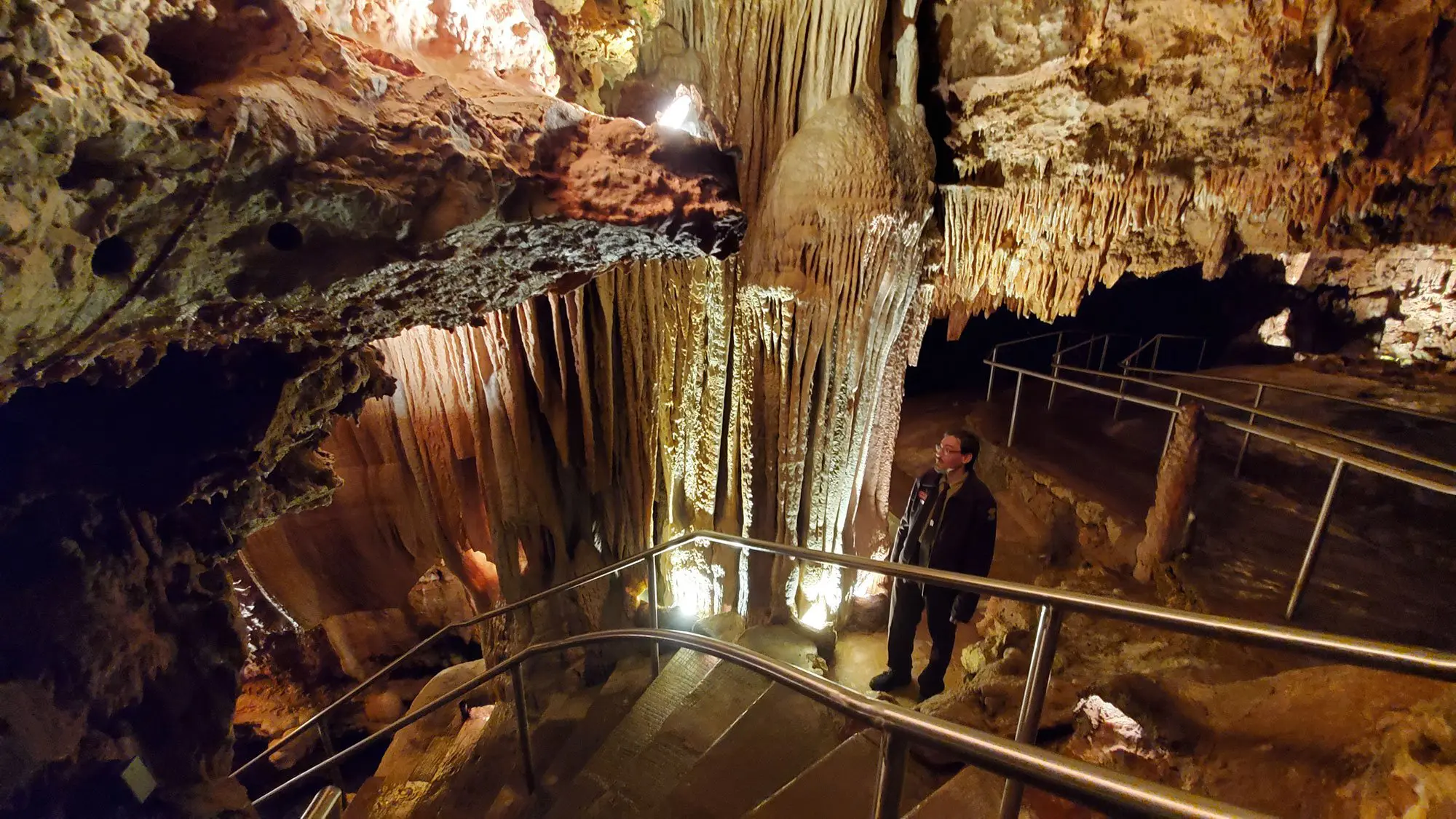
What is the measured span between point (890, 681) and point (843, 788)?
5.46 feet

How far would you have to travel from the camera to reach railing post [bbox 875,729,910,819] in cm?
120

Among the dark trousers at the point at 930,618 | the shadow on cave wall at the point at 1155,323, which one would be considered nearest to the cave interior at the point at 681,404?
the dark trousers at the point at 930,618

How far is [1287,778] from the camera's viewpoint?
171 centimetres

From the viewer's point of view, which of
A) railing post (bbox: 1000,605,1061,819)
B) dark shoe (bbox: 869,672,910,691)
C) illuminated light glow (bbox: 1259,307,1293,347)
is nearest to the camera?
railing post (bbox: 1000,605,1061,819)

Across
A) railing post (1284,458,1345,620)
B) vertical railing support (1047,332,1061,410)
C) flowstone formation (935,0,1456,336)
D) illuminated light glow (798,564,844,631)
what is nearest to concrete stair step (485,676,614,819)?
illuminated light glow (798,564,844,631)

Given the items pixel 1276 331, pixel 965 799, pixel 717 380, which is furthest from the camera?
pixel 1276 331

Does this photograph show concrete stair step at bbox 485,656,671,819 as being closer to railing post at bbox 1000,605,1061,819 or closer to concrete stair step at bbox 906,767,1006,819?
concrete stair step at bbox 906,767,1006,819

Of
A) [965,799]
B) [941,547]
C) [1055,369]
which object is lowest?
[965,799]

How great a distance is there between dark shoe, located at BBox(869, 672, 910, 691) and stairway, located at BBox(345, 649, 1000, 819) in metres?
0.79

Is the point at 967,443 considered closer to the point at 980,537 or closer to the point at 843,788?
the point at 980,537

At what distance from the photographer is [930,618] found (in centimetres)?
337

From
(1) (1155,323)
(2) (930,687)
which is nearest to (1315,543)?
(2) (930,687)

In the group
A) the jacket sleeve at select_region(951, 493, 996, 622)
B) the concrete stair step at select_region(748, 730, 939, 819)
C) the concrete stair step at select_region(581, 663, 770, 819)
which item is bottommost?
the concrete stair step at select_region(581, 663, 770, 819)

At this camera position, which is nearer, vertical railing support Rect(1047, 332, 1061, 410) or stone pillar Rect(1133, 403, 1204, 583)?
stone pillar Rect(1133, 403, 1204, 583)
